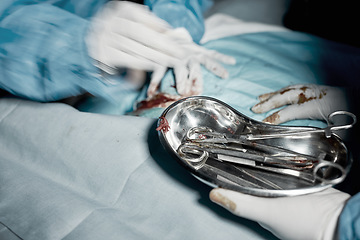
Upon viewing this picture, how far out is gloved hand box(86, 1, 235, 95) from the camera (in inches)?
35.7

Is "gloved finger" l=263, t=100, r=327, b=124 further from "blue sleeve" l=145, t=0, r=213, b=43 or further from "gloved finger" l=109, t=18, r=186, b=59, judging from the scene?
"blue sleeve" l=145, t=0, r=213, b=43

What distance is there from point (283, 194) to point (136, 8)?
0.75m

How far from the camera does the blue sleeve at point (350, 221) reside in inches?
17.9

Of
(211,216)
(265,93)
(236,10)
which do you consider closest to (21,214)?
(211,216)

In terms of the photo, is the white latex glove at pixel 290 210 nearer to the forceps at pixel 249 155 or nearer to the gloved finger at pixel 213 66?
the forceps at pixel 249 155

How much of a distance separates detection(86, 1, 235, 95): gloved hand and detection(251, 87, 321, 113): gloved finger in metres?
0.21

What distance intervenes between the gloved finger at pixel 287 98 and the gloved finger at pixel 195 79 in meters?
0.20

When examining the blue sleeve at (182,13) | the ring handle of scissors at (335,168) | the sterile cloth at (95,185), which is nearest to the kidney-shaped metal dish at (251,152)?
the ring handle of scissors at (335,168)

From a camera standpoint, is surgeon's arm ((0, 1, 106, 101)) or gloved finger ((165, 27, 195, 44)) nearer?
surgeon's arm ((0, 1, 106, 101))

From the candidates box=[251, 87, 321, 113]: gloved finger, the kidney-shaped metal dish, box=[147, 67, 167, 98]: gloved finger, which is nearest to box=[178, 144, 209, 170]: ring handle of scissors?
the kidney-shaped metal dish

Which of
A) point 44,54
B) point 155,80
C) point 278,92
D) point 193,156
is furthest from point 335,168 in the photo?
point 44,54

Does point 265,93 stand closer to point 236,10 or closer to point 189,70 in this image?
point 189,70

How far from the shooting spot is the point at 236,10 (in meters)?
1.72

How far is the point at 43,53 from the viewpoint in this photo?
83cm
